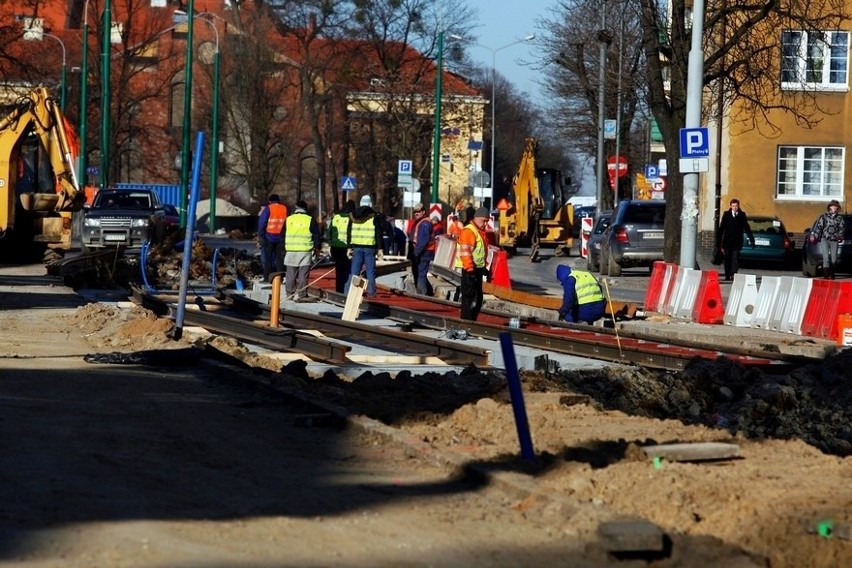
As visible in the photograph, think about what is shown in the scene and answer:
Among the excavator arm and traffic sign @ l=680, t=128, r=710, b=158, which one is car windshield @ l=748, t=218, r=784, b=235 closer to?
traffic sign @ l=680, t=128, r=710, b=158

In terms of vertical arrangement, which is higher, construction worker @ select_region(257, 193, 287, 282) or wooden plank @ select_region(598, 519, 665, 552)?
construction worker @ select_region(257, 193, 287, 282)

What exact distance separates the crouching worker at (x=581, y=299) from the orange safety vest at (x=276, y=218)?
874 centimetres

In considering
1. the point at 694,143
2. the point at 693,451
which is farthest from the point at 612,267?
the point at 693,451

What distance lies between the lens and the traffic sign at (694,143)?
22.8 m

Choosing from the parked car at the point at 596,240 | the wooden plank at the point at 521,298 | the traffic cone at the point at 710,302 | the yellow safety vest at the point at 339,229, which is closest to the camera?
the traffic cone at the point at 710,302

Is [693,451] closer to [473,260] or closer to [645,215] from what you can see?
[473,260]

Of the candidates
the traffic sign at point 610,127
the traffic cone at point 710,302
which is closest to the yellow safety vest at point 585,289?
the traffic cone at point 710,302

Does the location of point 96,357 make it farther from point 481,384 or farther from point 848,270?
point 848,270

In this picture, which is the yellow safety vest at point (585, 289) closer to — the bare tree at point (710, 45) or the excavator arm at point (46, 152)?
the bare tree at point (710, 45)

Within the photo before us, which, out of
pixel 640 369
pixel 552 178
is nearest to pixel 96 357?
pixel 640 369

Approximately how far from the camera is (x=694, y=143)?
22938 mm

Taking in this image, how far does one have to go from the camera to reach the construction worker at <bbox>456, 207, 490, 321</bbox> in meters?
18.9

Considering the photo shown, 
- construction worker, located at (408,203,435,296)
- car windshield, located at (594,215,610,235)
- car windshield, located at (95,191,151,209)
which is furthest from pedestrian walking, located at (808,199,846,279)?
car windshield, located at (95,191,151,209)

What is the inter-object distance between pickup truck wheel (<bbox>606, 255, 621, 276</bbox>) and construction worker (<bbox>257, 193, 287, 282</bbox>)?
9.59m
